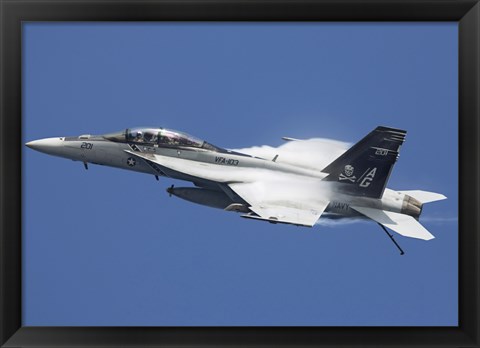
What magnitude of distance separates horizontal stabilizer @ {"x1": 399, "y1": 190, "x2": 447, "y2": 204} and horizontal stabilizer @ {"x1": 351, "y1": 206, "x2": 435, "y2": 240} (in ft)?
2.84

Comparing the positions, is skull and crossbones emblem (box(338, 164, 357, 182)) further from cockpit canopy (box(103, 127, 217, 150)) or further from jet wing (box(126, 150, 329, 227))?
cockpit canopy (box(103, 127, 217, 150))

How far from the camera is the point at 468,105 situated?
19.8 m

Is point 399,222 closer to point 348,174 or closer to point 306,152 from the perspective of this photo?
point 348,174

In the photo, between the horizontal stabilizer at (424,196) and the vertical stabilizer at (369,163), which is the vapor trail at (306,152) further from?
the horizontal stabilizer at (424,196)

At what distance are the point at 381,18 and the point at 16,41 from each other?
7.85 m

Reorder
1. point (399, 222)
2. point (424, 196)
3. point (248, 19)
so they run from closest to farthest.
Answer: point (248, 19)
point (399, 222)
point (424, 196)

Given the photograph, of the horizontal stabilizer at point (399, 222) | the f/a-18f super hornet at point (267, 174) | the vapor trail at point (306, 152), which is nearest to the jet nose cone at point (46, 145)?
the f/a-18f super hornet at point (267, 174)

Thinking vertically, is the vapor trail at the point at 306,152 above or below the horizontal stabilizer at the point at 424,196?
above

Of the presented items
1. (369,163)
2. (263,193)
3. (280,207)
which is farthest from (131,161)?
(369,163)

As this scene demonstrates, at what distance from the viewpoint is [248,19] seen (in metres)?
19.7

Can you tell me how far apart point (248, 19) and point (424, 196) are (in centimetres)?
908

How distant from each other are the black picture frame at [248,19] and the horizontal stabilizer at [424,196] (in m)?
6.04

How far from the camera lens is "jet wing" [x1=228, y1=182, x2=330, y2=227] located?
901 inches

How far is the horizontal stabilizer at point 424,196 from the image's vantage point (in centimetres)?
2591
